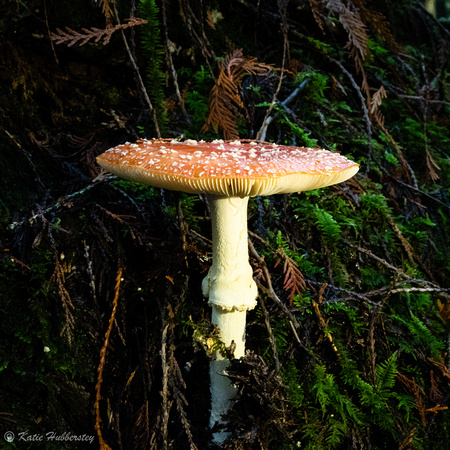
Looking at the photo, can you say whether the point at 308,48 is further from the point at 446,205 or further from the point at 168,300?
the point at 168,300

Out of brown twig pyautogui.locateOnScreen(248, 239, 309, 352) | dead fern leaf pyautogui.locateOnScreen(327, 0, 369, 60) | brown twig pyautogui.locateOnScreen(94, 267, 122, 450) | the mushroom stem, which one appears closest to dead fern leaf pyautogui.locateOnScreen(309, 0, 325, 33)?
dead fern leaf pyautogui.locateOnScreen(327, 0, 369, 60)

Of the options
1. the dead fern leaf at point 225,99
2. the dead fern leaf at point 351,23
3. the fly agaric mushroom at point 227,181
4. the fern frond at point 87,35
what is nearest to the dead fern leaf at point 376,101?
the dead fern leaf at point 351,23

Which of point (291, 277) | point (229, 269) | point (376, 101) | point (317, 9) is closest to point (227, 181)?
point (229, 269)

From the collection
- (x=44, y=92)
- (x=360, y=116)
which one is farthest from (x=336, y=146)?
(x=44, y=92)

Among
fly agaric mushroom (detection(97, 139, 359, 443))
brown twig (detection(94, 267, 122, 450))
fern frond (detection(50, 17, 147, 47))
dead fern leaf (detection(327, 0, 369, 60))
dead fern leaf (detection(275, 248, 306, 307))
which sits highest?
dead fern leaf (detection(327, 0, 369, 60))

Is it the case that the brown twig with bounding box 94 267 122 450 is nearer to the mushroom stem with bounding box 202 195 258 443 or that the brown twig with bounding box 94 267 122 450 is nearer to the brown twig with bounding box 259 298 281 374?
the mushroom stem with bounding box 202 195 258 443

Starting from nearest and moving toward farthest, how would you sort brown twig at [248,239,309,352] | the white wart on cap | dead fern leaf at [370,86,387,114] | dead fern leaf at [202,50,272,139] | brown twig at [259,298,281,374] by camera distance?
1. the white wart on cap
2. brown twig at [259,298,281,374]
3. brown twig at [248,239,309,352]
4. dead fern leaf at [202,50,272,139]
5. dead fern leaf at [370,86,387,114]

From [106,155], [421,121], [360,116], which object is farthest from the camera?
[421,121]

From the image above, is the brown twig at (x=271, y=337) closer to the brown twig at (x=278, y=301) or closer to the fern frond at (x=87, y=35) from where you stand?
the brown twig at (x=278, y=301)
